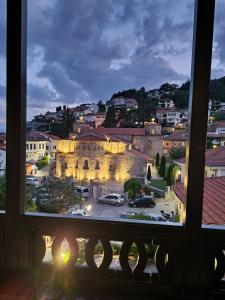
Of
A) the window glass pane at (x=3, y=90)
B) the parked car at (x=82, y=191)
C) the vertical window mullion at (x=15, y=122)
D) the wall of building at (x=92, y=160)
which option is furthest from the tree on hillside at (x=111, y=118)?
the window glass pane at (x=3, y=90)

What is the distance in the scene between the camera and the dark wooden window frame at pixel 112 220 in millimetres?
1635

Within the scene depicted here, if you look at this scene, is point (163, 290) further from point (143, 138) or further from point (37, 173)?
point (37, 173)

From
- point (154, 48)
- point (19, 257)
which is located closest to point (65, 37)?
point (154, 48)

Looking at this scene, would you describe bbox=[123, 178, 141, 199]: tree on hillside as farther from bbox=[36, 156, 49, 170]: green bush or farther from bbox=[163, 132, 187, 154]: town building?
bbox=[36, 156, 49, 170]: green bush

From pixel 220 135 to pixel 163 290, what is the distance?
114cm

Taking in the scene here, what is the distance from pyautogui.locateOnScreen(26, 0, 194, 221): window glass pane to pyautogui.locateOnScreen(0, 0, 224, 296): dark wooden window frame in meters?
0.09

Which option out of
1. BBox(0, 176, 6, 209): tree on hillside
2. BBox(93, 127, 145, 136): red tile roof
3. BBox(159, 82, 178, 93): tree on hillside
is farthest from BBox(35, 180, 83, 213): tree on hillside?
BBox(159, 82, 178, 93): tree on hillside

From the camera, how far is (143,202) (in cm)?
182

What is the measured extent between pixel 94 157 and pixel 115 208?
15.8 inches

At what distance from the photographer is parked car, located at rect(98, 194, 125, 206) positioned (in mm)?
1833

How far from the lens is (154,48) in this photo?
5.84 ft

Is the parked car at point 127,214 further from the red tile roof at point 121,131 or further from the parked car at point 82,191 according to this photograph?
the red tile roof at point 121,131

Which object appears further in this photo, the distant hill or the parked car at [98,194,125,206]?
the parked car at [98,194,125,206]

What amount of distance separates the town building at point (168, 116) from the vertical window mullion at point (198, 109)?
132 millimetres
